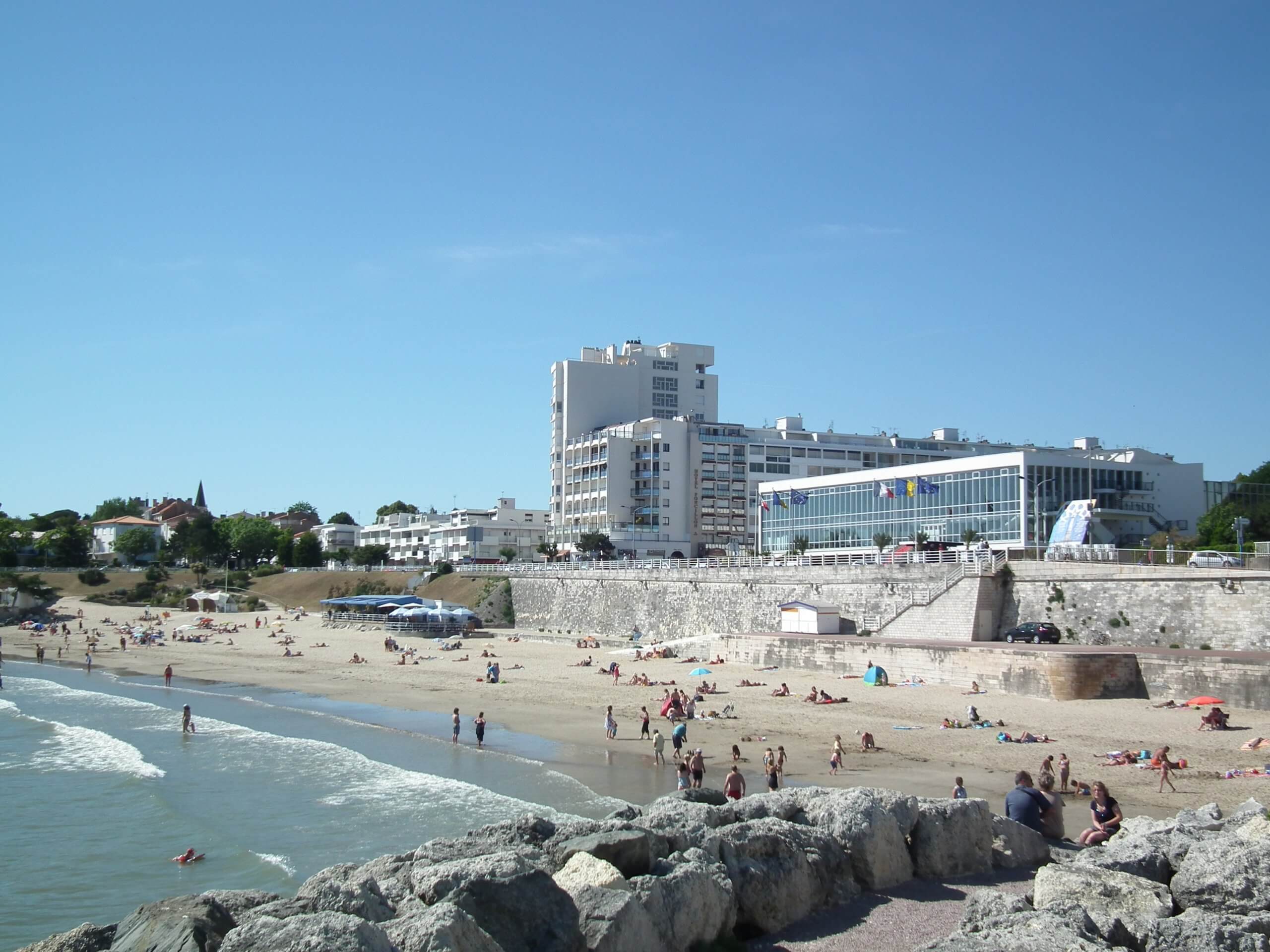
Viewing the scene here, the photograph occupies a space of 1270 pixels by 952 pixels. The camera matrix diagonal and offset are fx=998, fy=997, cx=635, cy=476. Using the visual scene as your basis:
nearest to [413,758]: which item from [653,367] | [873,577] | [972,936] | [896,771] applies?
[896,771]

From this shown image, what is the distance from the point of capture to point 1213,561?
106 feet

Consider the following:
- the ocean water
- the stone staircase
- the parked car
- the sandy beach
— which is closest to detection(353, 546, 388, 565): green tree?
the sandy beach

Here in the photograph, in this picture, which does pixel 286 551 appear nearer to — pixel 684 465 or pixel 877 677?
pixel 684 465

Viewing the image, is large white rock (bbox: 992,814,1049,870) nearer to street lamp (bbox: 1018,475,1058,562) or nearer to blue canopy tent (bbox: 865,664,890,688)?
blue canopy tent (bbox: 865,664,890,688)

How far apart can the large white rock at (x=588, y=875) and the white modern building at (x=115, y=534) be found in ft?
485

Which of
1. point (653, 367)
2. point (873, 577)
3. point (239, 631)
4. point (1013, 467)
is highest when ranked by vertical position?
point (653, 367)

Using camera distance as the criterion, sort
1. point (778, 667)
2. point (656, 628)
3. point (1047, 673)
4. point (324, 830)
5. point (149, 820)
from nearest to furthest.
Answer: point (324, 830)
point (149, 820)
point (1047, 673)
point (778, 667)
point (656, 628)

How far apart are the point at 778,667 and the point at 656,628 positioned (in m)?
18.0

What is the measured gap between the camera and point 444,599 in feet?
256

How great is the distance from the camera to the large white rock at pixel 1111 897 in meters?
9.58

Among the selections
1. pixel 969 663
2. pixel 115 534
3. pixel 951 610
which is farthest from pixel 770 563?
pixel 115 534

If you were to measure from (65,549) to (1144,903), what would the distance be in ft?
432

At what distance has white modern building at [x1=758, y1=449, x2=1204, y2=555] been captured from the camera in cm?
4972

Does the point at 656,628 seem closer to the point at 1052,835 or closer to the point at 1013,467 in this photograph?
the point at 1013,467
